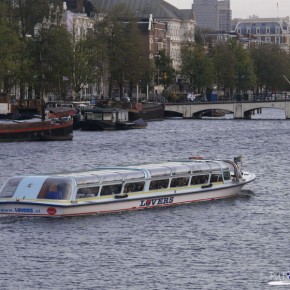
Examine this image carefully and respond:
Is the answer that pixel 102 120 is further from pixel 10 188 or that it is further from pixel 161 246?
pixel 161 246

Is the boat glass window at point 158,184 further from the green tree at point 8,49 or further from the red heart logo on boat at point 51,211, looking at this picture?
the green tree at point 8,49

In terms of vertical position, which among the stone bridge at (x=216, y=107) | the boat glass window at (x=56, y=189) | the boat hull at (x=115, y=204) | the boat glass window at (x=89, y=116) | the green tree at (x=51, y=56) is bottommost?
the stone bridge at (x=216, y=107)

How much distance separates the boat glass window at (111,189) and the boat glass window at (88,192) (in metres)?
0.33

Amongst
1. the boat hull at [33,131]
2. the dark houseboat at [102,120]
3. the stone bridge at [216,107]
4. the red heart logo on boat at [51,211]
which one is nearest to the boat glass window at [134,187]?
the red heart logo on boat at [51,211]

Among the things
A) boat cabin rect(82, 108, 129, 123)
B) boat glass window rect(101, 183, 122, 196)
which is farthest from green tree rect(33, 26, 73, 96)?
boat glass window rect(101, 183, 122, 196)

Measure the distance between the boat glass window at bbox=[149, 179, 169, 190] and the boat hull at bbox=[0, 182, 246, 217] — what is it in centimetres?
31

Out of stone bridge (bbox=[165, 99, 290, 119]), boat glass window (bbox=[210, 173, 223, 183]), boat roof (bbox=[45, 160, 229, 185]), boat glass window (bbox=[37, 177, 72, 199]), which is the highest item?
boat roof (bbox=[45, 160, 229, 185])

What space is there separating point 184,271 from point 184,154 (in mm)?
54048

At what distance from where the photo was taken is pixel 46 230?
54875 mm

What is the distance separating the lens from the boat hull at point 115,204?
2244 inches

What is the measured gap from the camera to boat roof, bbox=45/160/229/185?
59125 mm

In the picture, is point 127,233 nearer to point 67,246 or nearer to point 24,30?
point 67,246

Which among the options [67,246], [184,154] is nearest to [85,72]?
[184,154]

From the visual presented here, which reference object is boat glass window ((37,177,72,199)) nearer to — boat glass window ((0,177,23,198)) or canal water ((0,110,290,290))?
canal water ((0,110,290,290))
